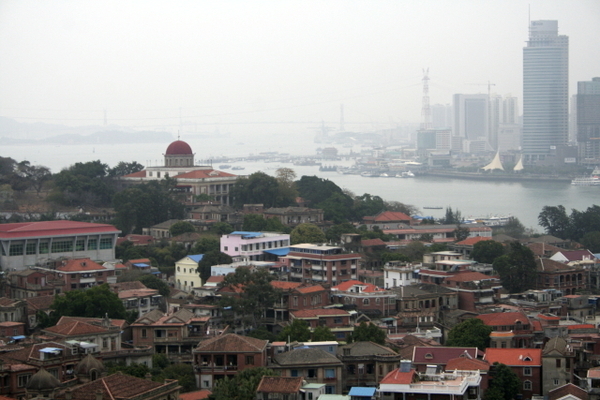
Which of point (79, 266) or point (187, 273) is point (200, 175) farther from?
point (79, 266)

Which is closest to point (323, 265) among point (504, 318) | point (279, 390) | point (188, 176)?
point (504, 318)

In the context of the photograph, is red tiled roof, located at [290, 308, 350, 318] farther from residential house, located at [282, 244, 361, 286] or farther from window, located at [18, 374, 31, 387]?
window, located at [18, 374, 31, 387]

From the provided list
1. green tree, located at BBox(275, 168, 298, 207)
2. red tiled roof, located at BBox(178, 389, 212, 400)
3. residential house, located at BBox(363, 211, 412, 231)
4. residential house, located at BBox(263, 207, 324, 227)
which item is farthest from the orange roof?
green tree, located at BBox(275, 168, 298, 207)

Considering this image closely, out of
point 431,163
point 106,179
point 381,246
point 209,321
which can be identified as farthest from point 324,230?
point 431,163

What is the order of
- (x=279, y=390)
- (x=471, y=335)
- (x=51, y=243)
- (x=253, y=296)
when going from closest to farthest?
(x=279, y=390)
(x=471, y=335)
(x=253, y=296)
(x=51, y=243)

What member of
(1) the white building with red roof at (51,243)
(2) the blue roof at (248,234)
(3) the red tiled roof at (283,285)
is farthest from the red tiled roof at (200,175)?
(3) the red tiled roof at (283,285)

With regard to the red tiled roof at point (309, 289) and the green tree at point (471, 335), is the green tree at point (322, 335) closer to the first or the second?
the green tree at point (471, 335)
